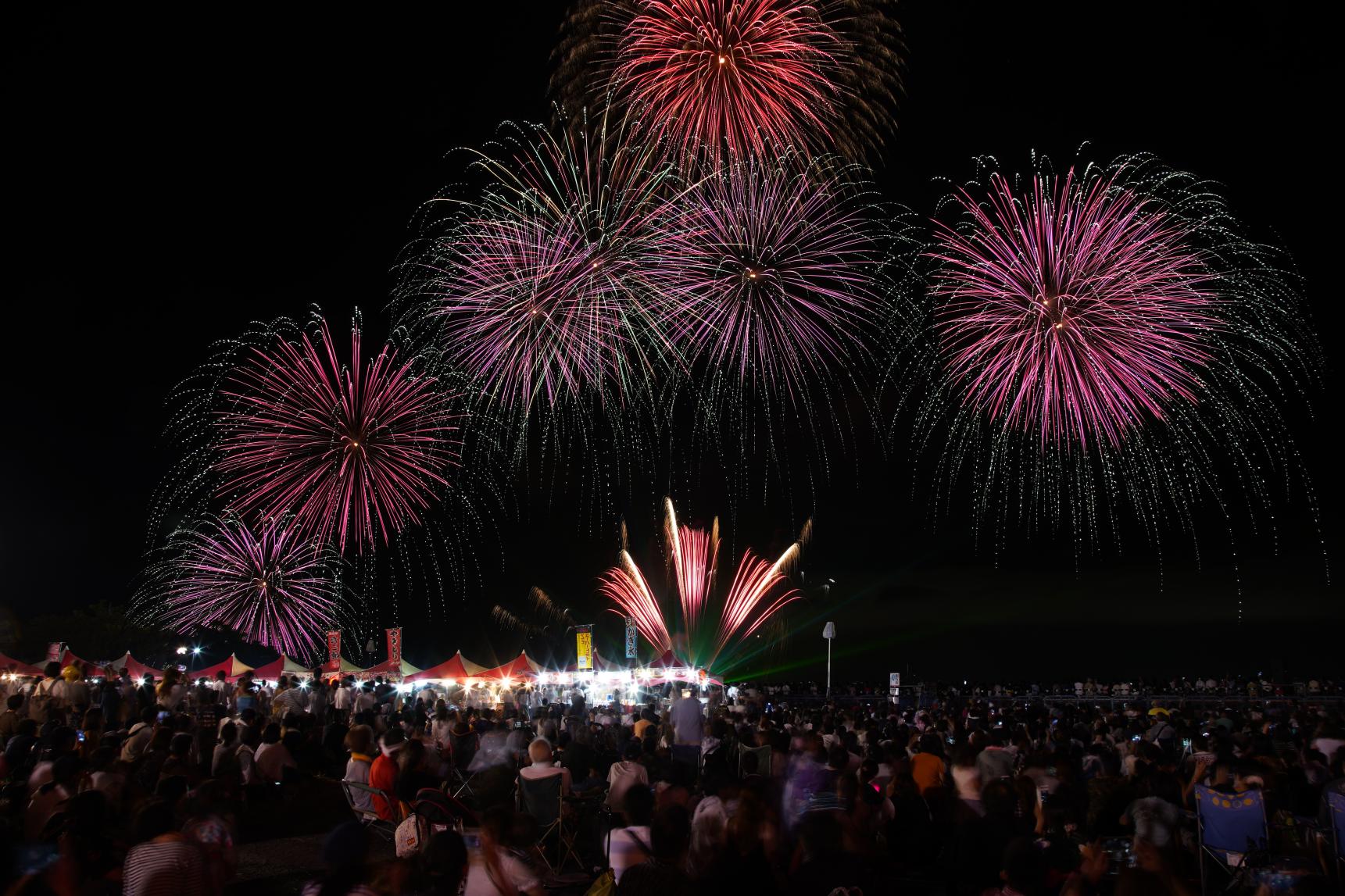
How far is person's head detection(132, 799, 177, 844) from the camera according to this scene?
582cm

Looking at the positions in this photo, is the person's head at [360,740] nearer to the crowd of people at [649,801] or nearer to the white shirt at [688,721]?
the crowd of people at [649,801]

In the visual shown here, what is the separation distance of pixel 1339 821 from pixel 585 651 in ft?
113

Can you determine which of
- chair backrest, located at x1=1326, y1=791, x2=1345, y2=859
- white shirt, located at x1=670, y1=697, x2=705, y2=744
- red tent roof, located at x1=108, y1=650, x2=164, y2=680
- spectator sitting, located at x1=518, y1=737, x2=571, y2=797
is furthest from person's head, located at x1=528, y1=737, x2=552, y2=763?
red tent roof, located at x1=108, y1=650, x2=164, y2=680

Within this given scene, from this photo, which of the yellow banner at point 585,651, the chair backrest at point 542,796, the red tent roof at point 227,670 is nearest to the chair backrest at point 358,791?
the chair backrest at point 542,796

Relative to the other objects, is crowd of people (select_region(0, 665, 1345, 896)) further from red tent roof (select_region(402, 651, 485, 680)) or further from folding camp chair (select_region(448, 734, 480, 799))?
red tent roof (select_region(402, 651, 485, 680))

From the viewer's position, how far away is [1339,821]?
8539mm

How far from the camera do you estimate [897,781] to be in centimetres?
1090

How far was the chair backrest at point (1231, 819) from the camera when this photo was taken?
8758 mm

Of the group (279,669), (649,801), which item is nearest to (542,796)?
(649,801)

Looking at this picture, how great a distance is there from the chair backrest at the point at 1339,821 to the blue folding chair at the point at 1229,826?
A: 525mm

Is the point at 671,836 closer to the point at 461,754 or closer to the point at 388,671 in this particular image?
the point at 461,754

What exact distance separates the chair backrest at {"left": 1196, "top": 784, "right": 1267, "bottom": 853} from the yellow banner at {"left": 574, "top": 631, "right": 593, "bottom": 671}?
3323 cm

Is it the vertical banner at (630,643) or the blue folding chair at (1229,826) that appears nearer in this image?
the blue folding chair at (1229,826)

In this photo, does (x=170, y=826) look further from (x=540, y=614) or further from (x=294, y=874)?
(x=540, y=614)
